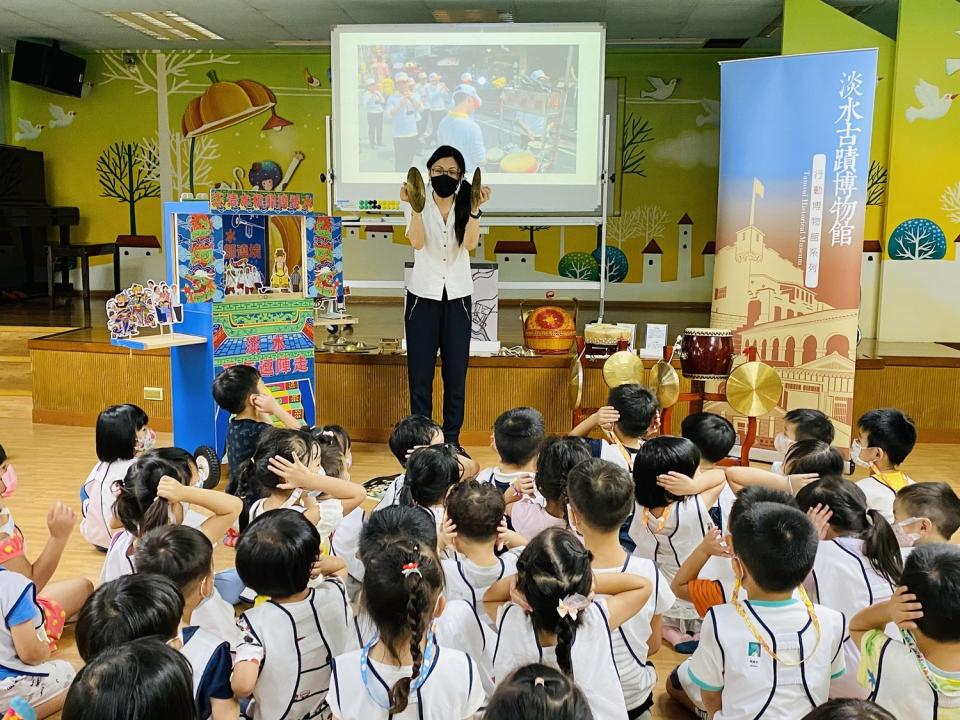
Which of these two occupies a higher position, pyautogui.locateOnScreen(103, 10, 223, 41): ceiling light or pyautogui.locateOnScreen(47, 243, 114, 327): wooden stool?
pyautogui.locateOnScreen(103, 10, 223, 41): ceiling light

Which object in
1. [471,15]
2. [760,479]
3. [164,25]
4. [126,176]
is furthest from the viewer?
[126,176]

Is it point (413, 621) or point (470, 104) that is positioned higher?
point (470, 104)

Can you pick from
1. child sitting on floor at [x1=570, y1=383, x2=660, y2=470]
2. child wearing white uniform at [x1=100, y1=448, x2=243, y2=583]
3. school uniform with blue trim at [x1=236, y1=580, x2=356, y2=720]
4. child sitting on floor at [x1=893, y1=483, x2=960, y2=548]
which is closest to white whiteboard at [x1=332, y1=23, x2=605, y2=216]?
child sitting on floor at [x1=570, y1=383, x2=660, y2=470]

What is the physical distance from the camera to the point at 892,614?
1757 millimetres

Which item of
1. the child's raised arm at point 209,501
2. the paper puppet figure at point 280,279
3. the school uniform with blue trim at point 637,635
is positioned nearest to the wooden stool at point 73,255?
the paper puppet figure at point 280,279

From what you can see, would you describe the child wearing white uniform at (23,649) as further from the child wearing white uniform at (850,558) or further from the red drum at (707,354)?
the red drum at (707,354)

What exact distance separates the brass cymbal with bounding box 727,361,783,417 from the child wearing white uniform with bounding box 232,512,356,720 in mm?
2883

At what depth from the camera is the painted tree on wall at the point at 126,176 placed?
30.6 feet

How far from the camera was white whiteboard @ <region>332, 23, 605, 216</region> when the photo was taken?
600cm

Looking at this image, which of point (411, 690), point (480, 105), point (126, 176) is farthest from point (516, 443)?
point (126, 176)

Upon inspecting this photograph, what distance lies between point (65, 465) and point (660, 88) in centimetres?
649

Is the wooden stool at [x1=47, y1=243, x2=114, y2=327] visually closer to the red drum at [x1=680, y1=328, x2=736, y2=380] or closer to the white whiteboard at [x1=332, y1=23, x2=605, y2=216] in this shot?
the white whiteboard at [x1=332, y1=23, x2=605, y2=216]

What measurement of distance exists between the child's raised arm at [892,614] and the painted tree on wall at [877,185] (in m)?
5.15

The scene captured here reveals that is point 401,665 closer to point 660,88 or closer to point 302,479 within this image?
point 302,479
